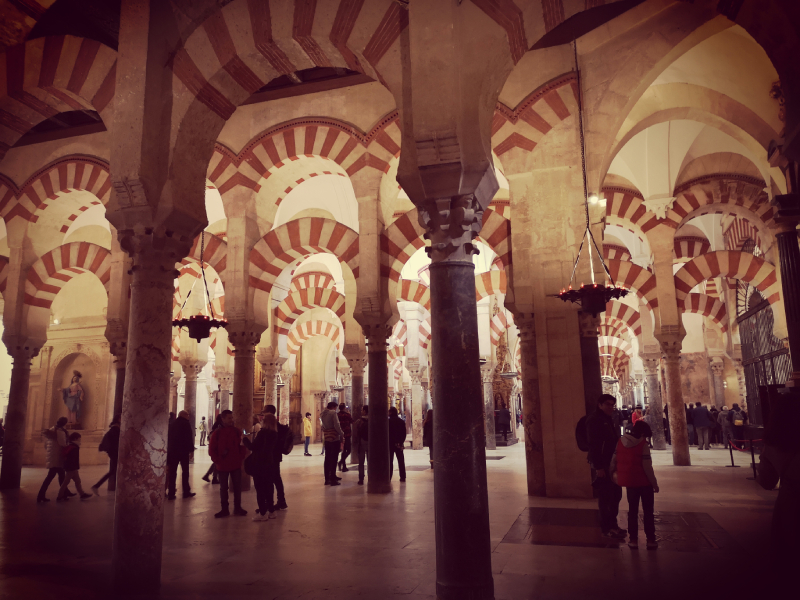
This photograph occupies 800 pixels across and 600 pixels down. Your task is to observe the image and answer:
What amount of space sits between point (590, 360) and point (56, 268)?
7130 millimetres

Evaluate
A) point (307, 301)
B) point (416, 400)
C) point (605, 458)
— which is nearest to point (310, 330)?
point (307, 301)

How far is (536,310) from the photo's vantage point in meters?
5.99

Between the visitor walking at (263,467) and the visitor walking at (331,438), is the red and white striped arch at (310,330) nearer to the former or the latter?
the visitor walking at (331,438)

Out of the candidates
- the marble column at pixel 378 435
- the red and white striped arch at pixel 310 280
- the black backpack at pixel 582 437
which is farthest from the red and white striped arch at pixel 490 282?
the black backpack at pixel 582 437

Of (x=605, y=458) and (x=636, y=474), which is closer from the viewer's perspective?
(x=636, y=474)

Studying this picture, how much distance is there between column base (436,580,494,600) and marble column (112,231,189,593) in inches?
60.2

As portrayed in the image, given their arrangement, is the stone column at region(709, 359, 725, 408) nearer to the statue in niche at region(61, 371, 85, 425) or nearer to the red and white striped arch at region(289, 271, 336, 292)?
the red and white striped arch at region(289, 271, 336, 292)

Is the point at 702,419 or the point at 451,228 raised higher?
the point at 451,228

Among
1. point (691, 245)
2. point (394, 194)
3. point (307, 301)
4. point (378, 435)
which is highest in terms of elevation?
point (691, 245)

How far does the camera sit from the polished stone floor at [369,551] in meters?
2.88

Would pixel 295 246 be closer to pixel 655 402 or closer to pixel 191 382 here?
pixel 191 382

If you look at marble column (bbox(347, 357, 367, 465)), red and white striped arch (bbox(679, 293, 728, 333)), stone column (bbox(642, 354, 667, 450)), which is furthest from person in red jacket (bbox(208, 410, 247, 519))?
red and white striped arch (bbox(679, 293, 728, 333))

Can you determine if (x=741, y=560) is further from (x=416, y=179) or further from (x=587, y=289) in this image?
(x=416, y=179)

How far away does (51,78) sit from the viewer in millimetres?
4230
